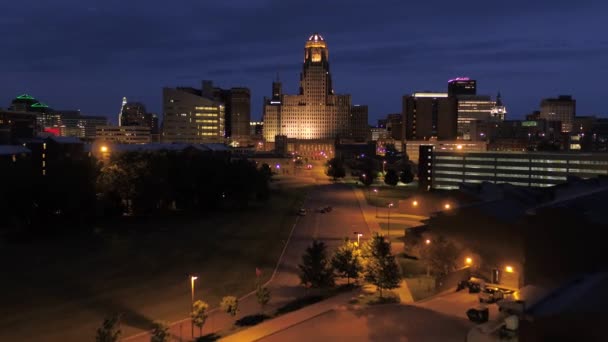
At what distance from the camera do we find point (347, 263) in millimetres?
30031

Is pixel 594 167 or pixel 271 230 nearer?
pixel 271 230

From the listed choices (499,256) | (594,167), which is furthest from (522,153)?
(499,256)

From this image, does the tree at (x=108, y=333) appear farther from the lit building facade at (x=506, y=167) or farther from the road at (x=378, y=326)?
the lit building facade at (x=506, y=167)

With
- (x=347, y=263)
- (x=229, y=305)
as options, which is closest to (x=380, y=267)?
(x=347, y=263)

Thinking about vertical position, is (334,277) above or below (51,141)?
below

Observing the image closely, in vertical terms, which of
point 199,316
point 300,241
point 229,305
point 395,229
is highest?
point 199,316

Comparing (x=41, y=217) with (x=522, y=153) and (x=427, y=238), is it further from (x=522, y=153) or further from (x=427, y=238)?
(x=522, y=153)

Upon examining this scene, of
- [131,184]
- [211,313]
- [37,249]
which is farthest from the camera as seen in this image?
[131,184]

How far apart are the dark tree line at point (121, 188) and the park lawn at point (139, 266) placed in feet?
11.8

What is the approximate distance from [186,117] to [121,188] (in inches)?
5295

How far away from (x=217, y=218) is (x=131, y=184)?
889 centimetres

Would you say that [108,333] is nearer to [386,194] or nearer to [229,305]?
[229,305]

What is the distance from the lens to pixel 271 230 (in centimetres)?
4962

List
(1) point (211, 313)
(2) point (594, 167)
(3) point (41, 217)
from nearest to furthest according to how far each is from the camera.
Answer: (1) point (211, 313)
(3) point (41, 217)
(2) point (594, 167)
